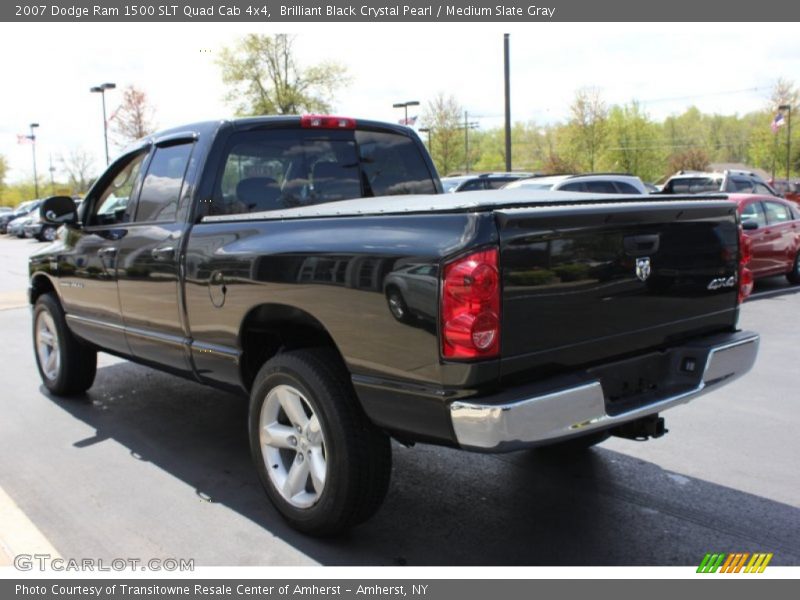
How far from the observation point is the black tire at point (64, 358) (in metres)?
5.71

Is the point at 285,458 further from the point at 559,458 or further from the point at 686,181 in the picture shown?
the point at 686,181

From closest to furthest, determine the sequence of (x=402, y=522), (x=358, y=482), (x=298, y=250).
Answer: (x=358, y=482), (x=298, y=250), (x=402, y=522)

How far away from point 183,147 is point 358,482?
96.1 inches

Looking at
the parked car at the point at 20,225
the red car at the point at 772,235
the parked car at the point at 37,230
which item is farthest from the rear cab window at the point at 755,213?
the parked car at the point at 20,225


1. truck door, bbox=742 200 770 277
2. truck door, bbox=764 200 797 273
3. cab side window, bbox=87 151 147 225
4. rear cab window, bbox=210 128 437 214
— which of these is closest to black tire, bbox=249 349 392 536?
rear cab window, bbox=210 128 437 214

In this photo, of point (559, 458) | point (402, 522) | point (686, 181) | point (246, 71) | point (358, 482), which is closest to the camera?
point (358, 482)

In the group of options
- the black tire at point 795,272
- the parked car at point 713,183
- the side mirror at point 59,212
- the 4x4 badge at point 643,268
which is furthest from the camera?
the parked car at point 713,183

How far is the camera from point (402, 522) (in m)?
3.57

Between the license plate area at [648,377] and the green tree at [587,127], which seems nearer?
the license plate area at [648,377]

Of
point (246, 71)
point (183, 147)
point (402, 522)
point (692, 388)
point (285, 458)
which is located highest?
point (246, 71)

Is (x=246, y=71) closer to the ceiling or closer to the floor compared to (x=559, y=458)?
closer to the ceiling

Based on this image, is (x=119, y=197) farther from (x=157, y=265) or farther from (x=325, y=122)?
(x=325, y=122)

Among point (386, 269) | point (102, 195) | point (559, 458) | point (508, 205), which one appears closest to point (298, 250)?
point (386, 269)

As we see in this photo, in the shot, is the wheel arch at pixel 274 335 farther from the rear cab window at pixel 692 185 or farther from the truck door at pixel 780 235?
the rear cab window at pixel 692 185
